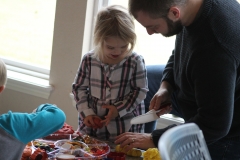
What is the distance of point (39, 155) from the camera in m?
1.57

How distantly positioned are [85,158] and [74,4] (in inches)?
48.4

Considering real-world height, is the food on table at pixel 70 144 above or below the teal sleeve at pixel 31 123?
below

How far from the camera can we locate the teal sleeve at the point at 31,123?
1.43 metres

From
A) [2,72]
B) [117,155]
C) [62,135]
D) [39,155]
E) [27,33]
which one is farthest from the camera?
[27,33]

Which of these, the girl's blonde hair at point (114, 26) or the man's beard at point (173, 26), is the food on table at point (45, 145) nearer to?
the girl's blonde hair at point (114, 26)

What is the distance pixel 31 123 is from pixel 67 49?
1217 mm

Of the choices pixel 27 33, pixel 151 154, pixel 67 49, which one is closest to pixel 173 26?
pixel 151 154

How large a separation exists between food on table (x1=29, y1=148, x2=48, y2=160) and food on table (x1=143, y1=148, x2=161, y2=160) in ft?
1.28

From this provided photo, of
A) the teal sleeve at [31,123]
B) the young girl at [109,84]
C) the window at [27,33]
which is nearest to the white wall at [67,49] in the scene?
the window at [27,33]

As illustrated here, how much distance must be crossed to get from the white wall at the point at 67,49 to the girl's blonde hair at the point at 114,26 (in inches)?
26.7

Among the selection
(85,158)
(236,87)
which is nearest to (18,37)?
(85,158)

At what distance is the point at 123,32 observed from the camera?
5.94ft

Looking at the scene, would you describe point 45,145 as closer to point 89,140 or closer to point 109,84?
point 89,140

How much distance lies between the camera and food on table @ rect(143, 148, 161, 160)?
1.64m
